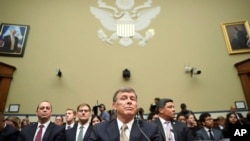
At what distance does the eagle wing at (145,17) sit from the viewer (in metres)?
10.1

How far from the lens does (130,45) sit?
32.1ft

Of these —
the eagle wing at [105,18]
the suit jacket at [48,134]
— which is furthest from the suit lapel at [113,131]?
the eagle wing at [105,18]

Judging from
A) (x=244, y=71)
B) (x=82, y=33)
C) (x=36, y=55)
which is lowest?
(x=244, y=71)

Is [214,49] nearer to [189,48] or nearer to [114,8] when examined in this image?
[189,48]

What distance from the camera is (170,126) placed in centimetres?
366

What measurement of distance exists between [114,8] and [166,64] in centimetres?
335

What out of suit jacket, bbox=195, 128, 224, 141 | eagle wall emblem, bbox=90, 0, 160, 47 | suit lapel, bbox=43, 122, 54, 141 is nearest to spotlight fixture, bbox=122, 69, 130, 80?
eagle wall emblem, bbox=90, 0, 160, 47

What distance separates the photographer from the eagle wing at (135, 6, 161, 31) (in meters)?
10.1

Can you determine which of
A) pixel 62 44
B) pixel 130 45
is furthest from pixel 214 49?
pixel 62 44

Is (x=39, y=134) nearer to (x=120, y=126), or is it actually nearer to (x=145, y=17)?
(x=120, y=126)

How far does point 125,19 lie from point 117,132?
8.47 metres

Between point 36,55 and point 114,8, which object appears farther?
point 114,8

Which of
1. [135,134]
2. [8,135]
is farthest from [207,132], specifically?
[8,135]

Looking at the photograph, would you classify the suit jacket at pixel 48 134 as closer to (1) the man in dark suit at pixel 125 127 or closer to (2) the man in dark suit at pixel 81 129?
(2) the man in dark suit at pixel 81 129
